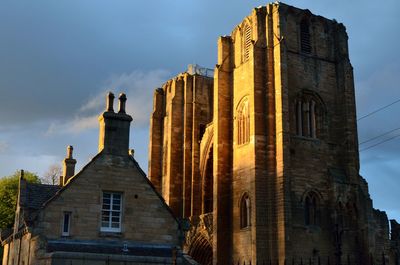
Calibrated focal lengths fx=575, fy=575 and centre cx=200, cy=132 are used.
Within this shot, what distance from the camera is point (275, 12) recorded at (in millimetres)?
36344

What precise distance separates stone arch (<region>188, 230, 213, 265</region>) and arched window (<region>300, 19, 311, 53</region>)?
1407 centimetres

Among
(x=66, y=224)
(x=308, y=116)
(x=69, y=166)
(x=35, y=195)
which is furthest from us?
(x=308, y=116)

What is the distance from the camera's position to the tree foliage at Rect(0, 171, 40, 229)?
160 ft

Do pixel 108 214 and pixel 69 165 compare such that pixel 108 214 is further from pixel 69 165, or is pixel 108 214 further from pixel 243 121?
pixel 243 121

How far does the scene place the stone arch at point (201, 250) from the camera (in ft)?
128

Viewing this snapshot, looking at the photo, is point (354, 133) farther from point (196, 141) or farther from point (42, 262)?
point (42, 262)

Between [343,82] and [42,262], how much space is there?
2580 centimetres

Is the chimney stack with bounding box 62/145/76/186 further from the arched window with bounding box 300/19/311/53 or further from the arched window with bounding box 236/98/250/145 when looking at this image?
the arched window with bounding box 300/19/311/53

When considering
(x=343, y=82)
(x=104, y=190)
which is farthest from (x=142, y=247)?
(x=343, y=82)

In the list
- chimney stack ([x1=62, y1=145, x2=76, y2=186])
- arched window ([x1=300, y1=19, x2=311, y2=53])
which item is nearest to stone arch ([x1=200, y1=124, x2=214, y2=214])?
arched window ([x1=300, y1=19, x2=311, y2=53])

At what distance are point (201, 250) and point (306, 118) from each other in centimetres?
1163

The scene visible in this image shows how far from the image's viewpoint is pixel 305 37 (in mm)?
37531

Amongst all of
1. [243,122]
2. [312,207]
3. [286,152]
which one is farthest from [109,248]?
[243,122]

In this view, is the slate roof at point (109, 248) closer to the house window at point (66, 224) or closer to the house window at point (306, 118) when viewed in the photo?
the house window at point (66, 224)
